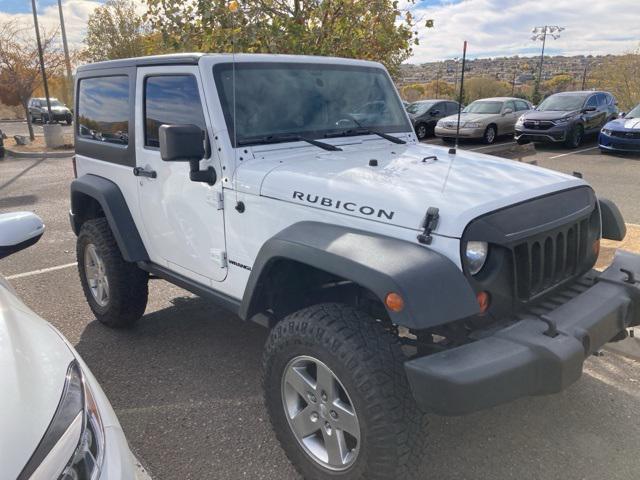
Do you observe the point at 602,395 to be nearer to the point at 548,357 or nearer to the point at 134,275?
the point at 548,357

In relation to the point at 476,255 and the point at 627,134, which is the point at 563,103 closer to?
the point at 627,134

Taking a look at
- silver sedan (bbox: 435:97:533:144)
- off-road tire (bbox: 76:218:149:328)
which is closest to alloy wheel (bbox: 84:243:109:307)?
off-road tire (bbox: 76:218:149:328)

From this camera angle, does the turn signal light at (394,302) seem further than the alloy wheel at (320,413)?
No

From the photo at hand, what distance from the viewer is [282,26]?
22.3 ft

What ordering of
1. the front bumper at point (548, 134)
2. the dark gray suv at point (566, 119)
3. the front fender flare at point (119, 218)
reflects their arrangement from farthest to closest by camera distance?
the dark gray suv at point (566, 119) → the front bumper at point (548, 134) → the front fender flare at point (119, 218)

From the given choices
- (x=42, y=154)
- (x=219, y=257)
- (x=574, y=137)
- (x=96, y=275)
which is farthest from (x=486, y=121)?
(x=219, y=257)

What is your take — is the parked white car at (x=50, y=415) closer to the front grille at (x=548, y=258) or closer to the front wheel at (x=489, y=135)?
the front grille at (x=548, y=258)

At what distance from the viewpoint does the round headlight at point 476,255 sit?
2248 millimetres

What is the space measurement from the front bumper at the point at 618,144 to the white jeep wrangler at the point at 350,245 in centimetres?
1082

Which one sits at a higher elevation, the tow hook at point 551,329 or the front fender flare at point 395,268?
the front fender flare at point 395,268

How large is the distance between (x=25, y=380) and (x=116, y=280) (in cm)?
242

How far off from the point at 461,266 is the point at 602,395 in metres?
1.75

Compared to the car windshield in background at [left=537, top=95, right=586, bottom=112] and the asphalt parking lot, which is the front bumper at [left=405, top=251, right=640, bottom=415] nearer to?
the asphalt parking lot

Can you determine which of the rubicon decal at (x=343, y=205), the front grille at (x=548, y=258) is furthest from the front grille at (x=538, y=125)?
the rubicon decal at (x=343, y=205)
